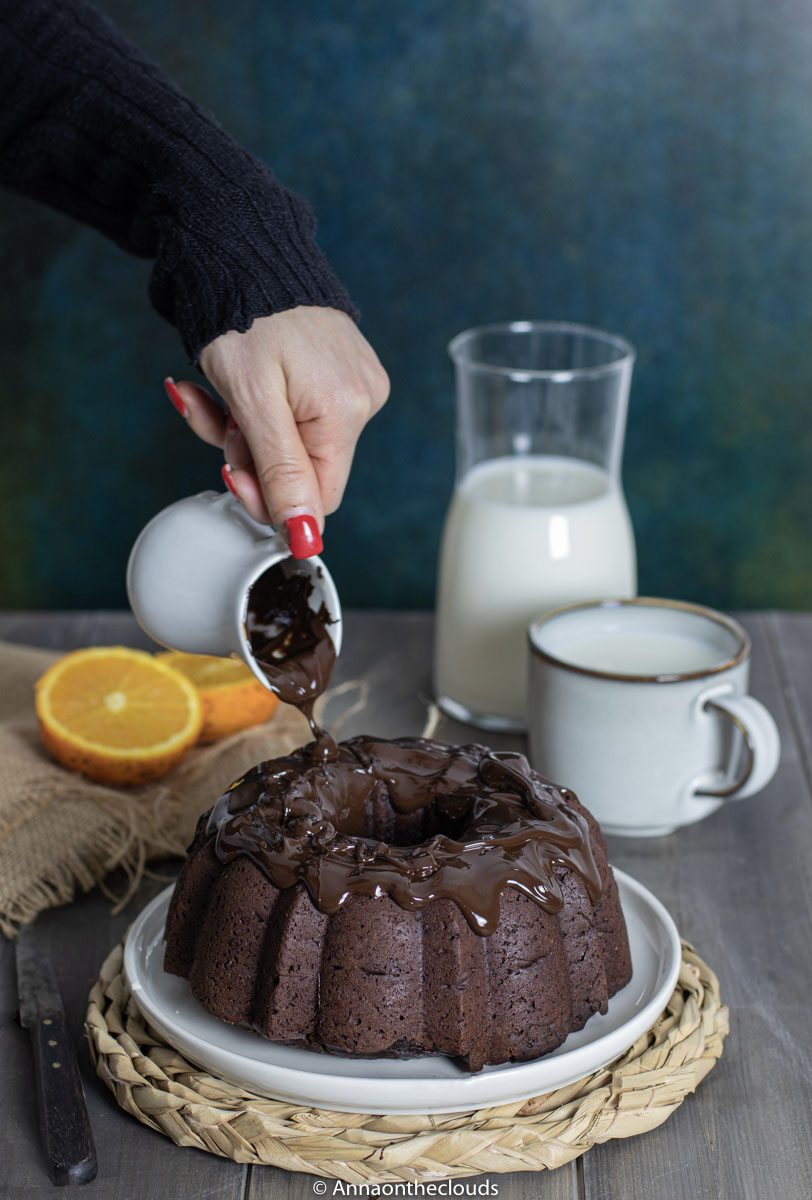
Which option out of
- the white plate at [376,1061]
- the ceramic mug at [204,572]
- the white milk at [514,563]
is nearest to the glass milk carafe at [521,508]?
the white milk at [514,563]

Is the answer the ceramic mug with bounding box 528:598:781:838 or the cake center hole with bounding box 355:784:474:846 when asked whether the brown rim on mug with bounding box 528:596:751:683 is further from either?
the cake center hole with bounding box 355:784:474:846

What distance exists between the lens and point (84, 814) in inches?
50.1

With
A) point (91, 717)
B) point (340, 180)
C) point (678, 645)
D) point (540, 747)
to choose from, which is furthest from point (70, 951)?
point (340, 180)

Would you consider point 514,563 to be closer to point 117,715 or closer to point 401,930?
point 117,715

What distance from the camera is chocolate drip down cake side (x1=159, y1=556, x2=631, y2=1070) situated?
0.86 m

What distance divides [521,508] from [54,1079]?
845 millimetres

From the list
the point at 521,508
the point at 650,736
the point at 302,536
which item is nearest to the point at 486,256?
the point at 521,508

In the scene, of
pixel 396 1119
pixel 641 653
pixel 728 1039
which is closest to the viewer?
pixel 396 1119

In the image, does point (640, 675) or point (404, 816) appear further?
point (640, 675)

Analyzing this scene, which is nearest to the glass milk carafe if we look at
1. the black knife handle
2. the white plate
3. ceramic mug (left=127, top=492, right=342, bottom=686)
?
ceramic mug (left=127, top=492, right=342, bottom=686)

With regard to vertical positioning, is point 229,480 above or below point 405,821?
above

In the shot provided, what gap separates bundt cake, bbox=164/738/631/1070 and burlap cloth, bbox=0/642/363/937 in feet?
0.89

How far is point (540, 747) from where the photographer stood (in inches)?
51.6

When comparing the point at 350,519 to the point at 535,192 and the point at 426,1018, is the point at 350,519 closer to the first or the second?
→ the point at 535,192
